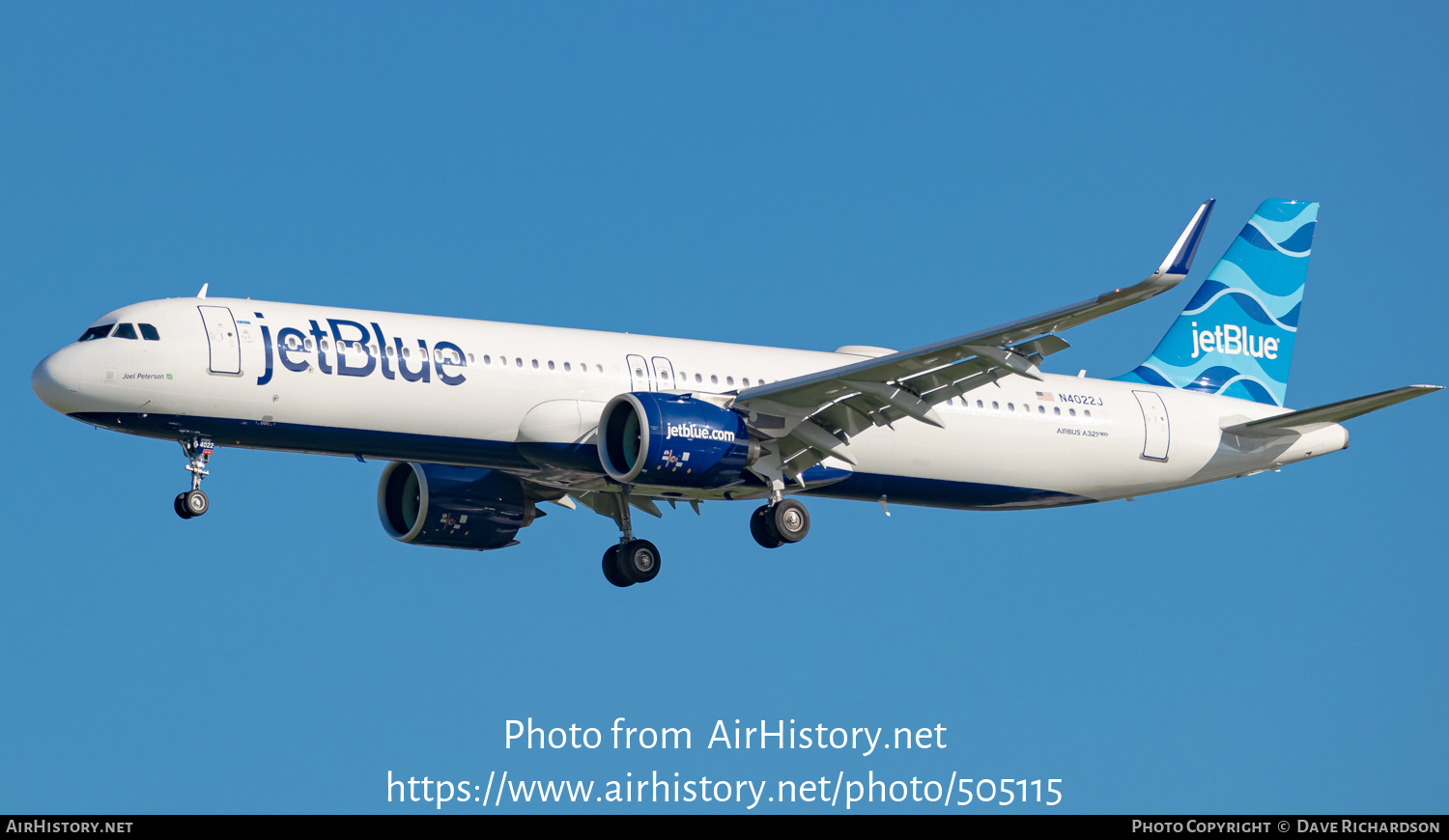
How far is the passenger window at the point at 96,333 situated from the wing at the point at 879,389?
11600 millimetres

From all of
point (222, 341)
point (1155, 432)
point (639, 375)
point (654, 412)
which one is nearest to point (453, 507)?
point (639, 375)

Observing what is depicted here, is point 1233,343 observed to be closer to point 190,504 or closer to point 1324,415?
point 1324,415

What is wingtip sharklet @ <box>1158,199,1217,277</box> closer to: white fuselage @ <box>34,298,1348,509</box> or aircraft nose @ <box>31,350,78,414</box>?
white fuselage @ <box>34,298,1348,509</box>

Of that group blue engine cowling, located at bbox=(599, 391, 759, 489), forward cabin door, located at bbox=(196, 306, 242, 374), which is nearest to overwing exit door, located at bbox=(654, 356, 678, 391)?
blue engine cowling, located at bbox=(599, 391, 759, 489)

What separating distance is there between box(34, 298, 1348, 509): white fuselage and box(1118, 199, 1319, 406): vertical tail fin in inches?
102

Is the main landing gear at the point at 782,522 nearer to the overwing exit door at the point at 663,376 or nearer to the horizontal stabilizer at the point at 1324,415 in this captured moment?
the overwing exit door at the point at 663,376

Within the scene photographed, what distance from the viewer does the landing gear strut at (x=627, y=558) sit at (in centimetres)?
4012

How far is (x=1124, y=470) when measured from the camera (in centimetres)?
4078

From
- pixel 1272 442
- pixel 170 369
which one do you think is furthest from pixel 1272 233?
pixel 170 369

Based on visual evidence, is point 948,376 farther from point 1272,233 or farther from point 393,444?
point 1272,233

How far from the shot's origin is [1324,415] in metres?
38.2

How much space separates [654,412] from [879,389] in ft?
14.3

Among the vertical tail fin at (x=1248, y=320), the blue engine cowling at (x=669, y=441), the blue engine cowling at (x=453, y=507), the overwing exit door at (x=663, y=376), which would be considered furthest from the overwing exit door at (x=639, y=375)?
the vertical tail fin at (x=1248, y=320)

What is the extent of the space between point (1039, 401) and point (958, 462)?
104 inches
